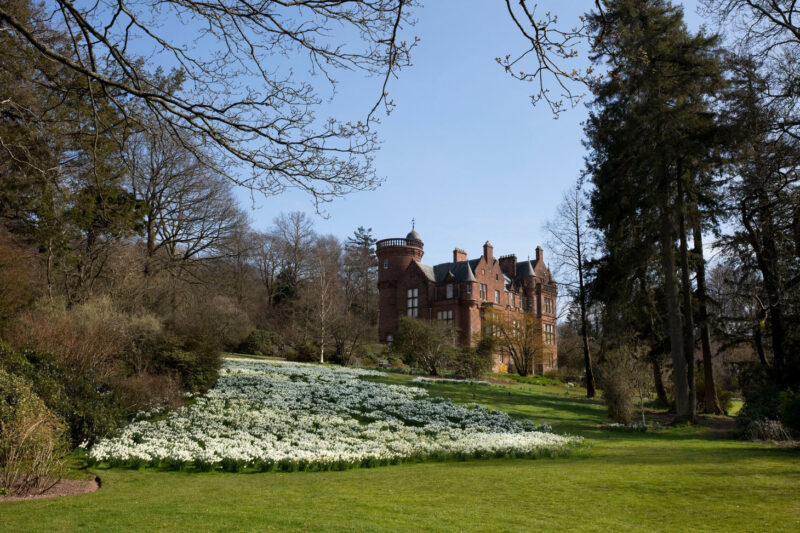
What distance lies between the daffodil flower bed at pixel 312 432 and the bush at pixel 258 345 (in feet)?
53.5

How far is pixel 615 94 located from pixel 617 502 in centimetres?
1886

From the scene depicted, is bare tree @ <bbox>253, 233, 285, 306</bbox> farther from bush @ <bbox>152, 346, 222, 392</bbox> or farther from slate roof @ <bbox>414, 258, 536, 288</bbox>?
bush @ <bbox>152, 346, 222, 392</bbox>

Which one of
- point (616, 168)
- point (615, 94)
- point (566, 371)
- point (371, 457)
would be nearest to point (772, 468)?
point (371, 457)

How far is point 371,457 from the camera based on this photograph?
11695 mm

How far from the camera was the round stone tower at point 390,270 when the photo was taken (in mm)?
56875

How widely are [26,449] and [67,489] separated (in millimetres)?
882

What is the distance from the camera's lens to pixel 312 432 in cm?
1478

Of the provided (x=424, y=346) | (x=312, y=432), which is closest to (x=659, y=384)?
(x=424, y=346)

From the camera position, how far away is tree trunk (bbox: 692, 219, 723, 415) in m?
21.4

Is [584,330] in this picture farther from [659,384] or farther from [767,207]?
[767,207]

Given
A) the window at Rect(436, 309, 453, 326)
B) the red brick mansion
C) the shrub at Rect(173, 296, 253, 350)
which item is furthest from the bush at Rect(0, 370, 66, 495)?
the window at Rect(436, 309, 453, 326)

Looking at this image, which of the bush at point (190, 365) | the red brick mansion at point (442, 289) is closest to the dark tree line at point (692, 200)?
the bush at point (190, 365)

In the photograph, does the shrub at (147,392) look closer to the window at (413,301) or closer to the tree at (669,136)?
the tree at (669,136)

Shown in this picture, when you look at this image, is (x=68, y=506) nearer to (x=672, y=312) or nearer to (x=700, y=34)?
(x=672, y=312)
